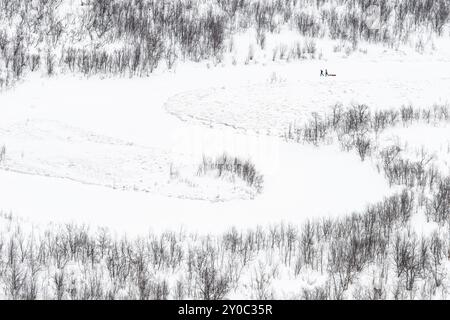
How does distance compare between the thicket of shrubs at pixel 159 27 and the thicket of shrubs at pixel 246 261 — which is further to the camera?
the thicket of shrubs at pixel 159 27

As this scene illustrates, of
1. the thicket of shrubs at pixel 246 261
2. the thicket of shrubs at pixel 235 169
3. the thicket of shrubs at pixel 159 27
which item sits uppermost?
the thicket of shrubs at pixel 159 27

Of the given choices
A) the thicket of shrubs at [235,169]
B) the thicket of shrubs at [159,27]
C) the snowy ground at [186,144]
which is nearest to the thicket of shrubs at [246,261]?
the snowy ground at [186,144]

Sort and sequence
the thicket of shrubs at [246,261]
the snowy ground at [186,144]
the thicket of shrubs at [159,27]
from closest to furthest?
the thicket of shrubs at [246,261]
the snowy ground at [186,144]
the thicket of shrubs at [159,27]

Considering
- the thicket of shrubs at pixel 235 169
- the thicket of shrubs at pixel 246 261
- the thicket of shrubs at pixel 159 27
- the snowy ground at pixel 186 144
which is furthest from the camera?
the thicket of shrubs at pixel 159 27

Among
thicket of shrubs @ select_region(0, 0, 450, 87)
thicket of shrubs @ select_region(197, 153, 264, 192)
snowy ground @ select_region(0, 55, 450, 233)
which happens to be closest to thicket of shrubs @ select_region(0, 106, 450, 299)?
snowy ground @ select_region(0, 55, 450, 233)

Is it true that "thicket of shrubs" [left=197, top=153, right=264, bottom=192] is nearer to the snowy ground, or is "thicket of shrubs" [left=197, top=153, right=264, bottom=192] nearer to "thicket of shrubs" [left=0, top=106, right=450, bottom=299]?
the snowy ground

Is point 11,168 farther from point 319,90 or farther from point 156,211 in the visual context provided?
point 319,90

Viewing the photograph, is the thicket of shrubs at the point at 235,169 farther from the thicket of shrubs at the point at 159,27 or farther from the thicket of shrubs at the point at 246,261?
the thicket of shrubs at the point at 159,27

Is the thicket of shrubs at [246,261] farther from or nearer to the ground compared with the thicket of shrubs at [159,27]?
nearer to the ground
